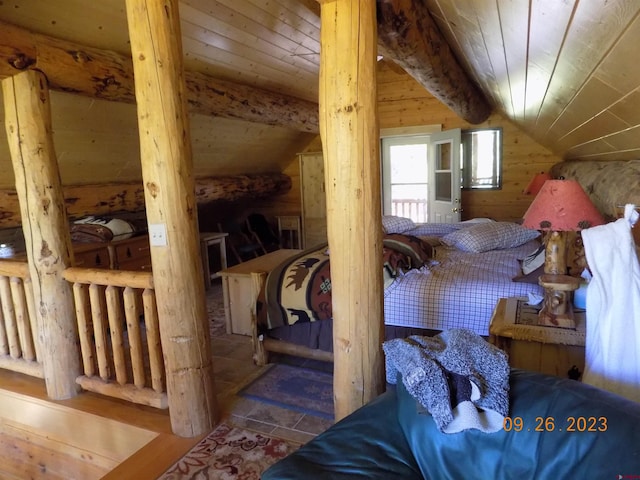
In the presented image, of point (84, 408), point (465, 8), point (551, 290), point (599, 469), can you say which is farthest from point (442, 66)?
point (84, 408)

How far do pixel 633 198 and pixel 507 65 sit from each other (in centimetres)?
84

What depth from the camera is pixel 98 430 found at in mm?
2348

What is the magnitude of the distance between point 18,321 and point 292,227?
12.9 feet

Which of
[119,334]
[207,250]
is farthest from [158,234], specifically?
[207,250]

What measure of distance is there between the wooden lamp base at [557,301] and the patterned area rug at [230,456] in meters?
1.29

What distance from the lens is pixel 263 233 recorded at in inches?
247

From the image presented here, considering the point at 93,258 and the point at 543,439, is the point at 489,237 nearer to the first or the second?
the point at 543,439

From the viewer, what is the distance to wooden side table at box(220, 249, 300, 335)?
3.32 meters

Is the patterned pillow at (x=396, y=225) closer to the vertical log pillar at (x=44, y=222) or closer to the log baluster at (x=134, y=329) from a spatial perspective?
the log baluster at (x=134, y=329)

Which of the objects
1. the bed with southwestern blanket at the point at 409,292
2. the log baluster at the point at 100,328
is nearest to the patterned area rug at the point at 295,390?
the bed with southwestern blanket at the point at 409,292

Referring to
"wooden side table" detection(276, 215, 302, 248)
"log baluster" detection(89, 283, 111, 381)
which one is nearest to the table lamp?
"log baluster" detection(89, 283, 111, 381)

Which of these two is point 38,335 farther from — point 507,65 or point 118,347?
point 507,65

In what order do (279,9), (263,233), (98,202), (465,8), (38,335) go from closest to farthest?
(465,8) < (38,335) < (279,9) < (98,202) < (263,233)

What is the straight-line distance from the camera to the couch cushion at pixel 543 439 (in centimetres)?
108
